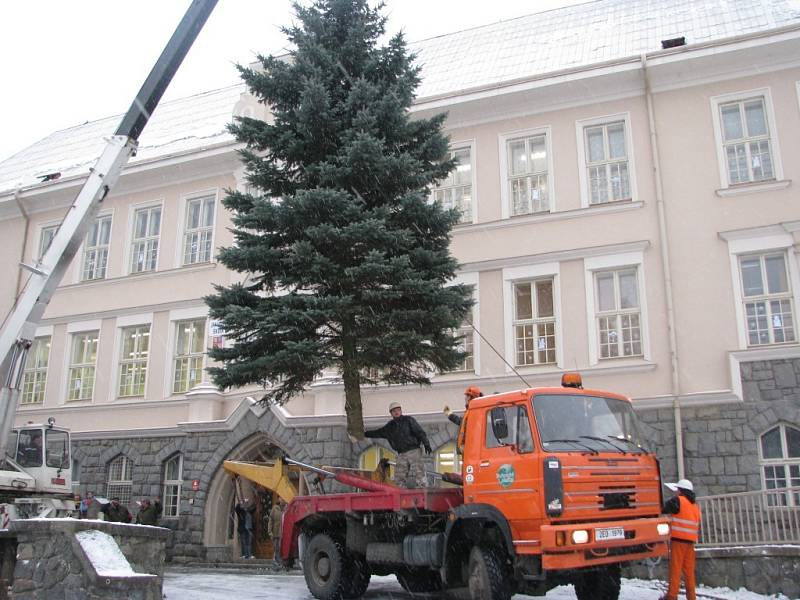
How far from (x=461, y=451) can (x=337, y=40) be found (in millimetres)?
8514

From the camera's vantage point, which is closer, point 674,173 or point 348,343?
point 348,343

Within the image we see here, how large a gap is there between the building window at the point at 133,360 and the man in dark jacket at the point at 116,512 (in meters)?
3.58

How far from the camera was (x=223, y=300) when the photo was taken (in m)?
13.8

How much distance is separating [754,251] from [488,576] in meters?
11.2

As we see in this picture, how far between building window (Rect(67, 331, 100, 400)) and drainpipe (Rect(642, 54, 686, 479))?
1669 centimetres

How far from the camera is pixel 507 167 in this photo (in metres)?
20.0

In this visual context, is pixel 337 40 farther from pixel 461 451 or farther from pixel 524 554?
pixel 524 554

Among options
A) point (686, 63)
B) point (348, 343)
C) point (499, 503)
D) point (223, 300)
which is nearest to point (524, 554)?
point (499, 503)

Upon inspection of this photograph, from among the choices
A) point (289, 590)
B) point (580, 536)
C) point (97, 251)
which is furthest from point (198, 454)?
point (580, 536)

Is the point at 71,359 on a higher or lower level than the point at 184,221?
lower

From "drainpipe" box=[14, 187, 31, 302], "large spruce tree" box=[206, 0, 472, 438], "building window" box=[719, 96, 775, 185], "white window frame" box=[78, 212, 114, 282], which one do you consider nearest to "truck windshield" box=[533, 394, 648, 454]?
"large spruce tree" box=[206, 0, 472, 438]

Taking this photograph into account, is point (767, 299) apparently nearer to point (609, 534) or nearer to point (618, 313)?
point (618, 313)

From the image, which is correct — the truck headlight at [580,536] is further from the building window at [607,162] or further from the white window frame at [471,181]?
the white window frame at [471,181]

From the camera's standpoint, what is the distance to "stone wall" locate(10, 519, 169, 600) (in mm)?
8703
